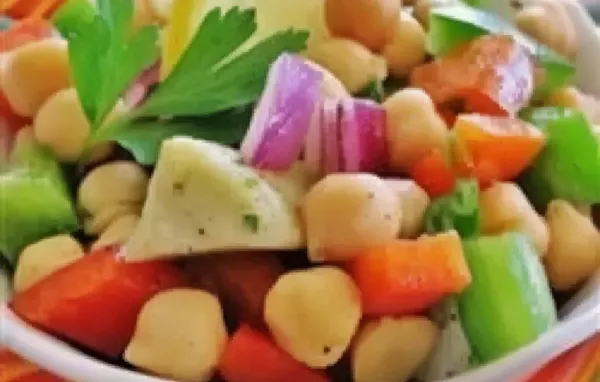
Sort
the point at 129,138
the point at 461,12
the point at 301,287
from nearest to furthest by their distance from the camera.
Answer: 1. the point at 301,287
2. the point at 129,138
3. the point at 461,12

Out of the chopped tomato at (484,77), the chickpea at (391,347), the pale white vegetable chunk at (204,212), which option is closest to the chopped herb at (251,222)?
the pale white vegetable chunk at (204,212)

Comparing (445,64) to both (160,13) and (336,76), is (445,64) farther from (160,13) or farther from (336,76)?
(160,13)

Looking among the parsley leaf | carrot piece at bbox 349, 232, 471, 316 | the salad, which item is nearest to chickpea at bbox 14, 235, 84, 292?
the salad

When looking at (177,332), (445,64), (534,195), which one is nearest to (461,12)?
(445,64)

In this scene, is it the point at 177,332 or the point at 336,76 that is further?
the point at 336,76

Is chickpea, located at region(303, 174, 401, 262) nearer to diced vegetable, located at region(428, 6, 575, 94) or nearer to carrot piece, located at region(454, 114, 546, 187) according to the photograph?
carrot piece, located at region(454, 114, 546, 187)
